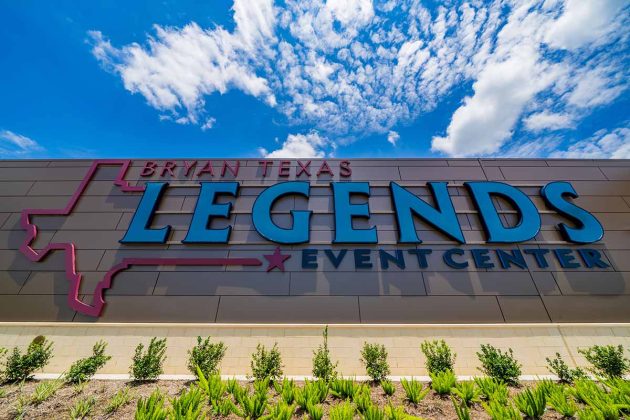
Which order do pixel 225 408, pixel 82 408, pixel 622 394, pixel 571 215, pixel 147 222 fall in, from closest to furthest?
pixel 622 394
pixel 225 408
pixel 82 408
pixel 147 222
pixel 571 215

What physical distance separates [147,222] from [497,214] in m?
15.9

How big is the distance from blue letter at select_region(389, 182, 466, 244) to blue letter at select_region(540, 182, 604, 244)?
4.54 m

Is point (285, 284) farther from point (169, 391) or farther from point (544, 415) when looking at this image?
point (544, 415)

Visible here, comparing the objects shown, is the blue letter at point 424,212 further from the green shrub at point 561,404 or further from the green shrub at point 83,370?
the green shrub at point 83,370

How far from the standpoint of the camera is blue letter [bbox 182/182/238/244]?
457 inches

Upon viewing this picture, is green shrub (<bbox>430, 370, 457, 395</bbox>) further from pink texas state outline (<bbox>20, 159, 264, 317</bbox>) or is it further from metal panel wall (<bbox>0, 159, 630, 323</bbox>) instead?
pink texas state outline (<bbox>20, 159, 264, 317</bbox>)

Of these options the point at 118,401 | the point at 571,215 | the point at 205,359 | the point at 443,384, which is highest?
the point at 571,215

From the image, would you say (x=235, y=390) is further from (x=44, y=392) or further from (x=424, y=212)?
(x=424, y=212)

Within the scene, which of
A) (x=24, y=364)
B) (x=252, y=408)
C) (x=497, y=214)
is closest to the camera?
(x=252, y=408)

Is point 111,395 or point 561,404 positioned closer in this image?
point 561,404

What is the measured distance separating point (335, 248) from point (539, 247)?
8.73 metres

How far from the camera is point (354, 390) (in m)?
5.93

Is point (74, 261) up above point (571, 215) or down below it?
below

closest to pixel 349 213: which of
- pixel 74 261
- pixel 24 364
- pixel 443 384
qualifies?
pixel 443 384
